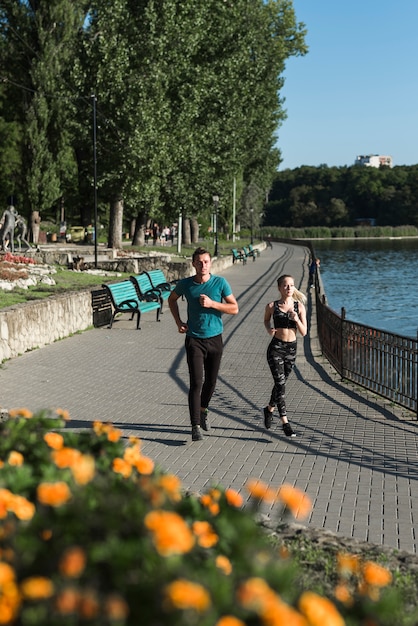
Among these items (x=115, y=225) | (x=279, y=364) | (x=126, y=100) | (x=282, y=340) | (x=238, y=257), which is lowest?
(x=238, y=257)

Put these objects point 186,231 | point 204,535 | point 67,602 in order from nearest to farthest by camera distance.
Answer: point 67,602, point 204,535, point 186,231

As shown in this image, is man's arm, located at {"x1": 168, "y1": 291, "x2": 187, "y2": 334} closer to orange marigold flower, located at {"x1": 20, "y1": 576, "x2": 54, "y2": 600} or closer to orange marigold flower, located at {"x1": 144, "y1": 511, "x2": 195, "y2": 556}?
orange marigold flower, located at {"x1": 144, "y1": 511, "x2": 195, "y2": 556}

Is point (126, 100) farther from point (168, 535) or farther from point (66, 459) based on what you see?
point (168, 535)

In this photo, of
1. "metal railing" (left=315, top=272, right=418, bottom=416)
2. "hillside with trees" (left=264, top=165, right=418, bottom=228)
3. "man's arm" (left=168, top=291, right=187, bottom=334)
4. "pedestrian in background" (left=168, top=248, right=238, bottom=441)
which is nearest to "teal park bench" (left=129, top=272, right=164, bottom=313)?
"metal railing" (left=315, top=272, right=418, bottom=416)

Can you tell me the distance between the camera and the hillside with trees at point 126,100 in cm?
3544

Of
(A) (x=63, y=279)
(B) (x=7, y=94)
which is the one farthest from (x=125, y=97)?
(A) (x=63, y=279)

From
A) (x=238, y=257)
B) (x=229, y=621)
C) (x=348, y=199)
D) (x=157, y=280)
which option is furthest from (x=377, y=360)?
(x=348, y=199)

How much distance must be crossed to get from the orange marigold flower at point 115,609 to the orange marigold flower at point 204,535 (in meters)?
0.86

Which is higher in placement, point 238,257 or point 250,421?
point 250,421

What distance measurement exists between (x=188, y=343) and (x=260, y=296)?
17932mm

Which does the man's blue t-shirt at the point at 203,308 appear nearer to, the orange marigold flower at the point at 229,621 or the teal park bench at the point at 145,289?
the orange marigold flower at the point at 229,621

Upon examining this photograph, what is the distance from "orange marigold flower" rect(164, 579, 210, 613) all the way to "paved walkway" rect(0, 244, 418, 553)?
330 cm

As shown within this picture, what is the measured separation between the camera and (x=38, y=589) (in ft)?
6.73

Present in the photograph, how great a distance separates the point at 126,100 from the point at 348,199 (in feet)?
490
